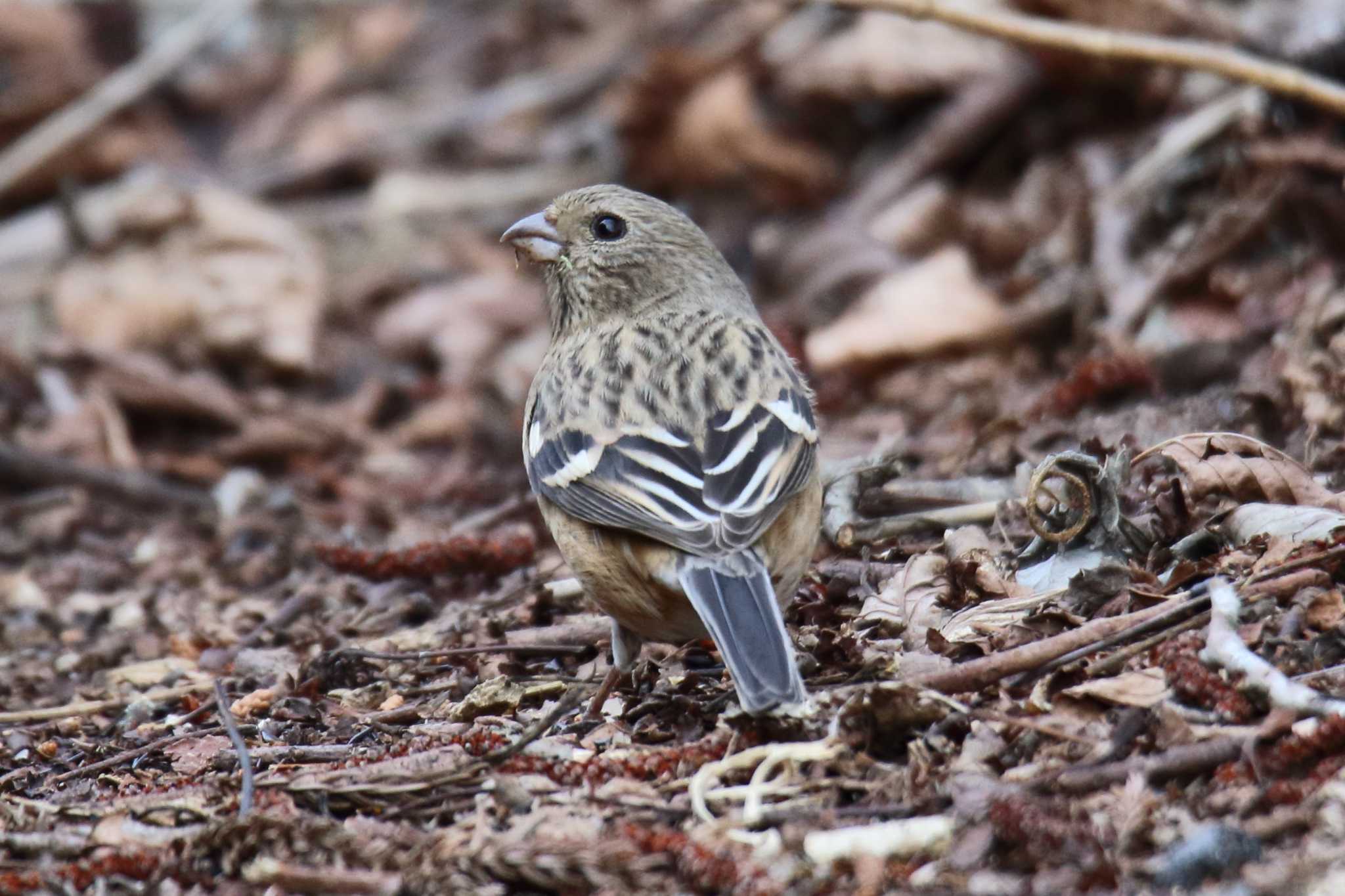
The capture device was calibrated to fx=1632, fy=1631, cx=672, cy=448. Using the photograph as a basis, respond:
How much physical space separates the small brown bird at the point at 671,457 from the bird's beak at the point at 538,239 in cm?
1

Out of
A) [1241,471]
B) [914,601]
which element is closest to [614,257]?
[914,601]

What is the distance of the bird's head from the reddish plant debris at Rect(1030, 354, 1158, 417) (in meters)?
1.54

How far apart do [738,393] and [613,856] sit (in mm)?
1989

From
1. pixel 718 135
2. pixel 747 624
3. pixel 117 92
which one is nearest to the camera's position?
pixel 747 624

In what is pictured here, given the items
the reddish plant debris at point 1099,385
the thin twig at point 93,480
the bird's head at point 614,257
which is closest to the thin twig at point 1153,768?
the bird's head at point 614,257

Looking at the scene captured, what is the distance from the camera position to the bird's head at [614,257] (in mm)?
6289

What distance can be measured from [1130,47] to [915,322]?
68.3 inches

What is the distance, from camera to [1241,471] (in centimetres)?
503

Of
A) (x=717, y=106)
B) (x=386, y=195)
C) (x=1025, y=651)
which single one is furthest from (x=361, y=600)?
(x=386, y=195)

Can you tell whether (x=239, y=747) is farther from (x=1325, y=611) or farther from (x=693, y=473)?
(x=1325, y=611)

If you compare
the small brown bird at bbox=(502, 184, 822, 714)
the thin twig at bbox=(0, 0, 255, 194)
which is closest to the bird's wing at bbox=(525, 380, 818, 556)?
the small brown bird at bbox=(502, 184, 822, 714)

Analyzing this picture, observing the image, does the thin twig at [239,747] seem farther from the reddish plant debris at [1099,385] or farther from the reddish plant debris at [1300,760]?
the reddish plant debris at [1099,385]

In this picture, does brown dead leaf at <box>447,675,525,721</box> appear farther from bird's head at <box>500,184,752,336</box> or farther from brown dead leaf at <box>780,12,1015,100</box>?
brown dead leaf at <box>780,12,1015,100</box>

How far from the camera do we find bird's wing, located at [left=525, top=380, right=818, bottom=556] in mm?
4598
